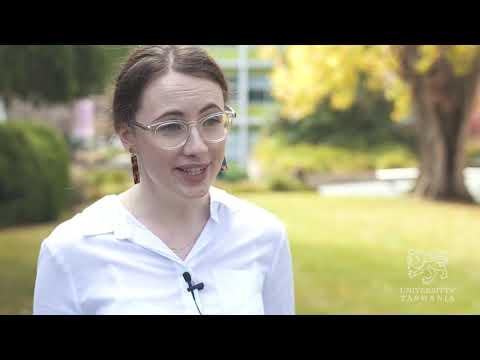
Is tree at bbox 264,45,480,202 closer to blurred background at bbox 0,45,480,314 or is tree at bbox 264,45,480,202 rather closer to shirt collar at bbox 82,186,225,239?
blurred background at bbox 0,45,480,314

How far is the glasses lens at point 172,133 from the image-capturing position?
1219 millimetres

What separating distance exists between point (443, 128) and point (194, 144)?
8.50 meters

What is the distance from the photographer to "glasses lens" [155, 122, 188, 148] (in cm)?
122

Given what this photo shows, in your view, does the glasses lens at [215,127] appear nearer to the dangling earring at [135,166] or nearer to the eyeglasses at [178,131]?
the eyeglasses at [178,131]

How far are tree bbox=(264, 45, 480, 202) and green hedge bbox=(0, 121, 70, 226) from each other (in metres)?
3.88

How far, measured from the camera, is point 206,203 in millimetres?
1400

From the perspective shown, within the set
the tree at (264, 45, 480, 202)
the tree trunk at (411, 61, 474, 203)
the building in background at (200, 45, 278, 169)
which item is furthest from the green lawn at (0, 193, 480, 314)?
the building in background at (200, 45, 278, 169)

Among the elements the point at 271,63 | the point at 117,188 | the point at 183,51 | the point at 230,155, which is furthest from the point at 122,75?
the point at 271,63

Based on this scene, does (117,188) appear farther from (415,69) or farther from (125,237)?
(125,237)

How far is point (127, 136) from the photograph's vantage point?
1340 millimetres

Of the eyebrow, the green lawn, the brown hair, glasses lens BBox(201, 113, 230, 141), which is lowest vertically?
the green lawn

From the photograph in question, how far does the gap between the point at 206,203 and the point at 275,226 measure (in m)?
0.18

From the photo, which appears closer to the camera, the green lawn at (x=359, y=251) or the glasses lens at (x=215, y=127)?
the glasses lens at (x=215, y=127)

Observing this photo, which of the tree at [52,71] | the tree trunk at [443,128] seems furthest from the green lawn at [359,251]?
the tree at [52,71]
